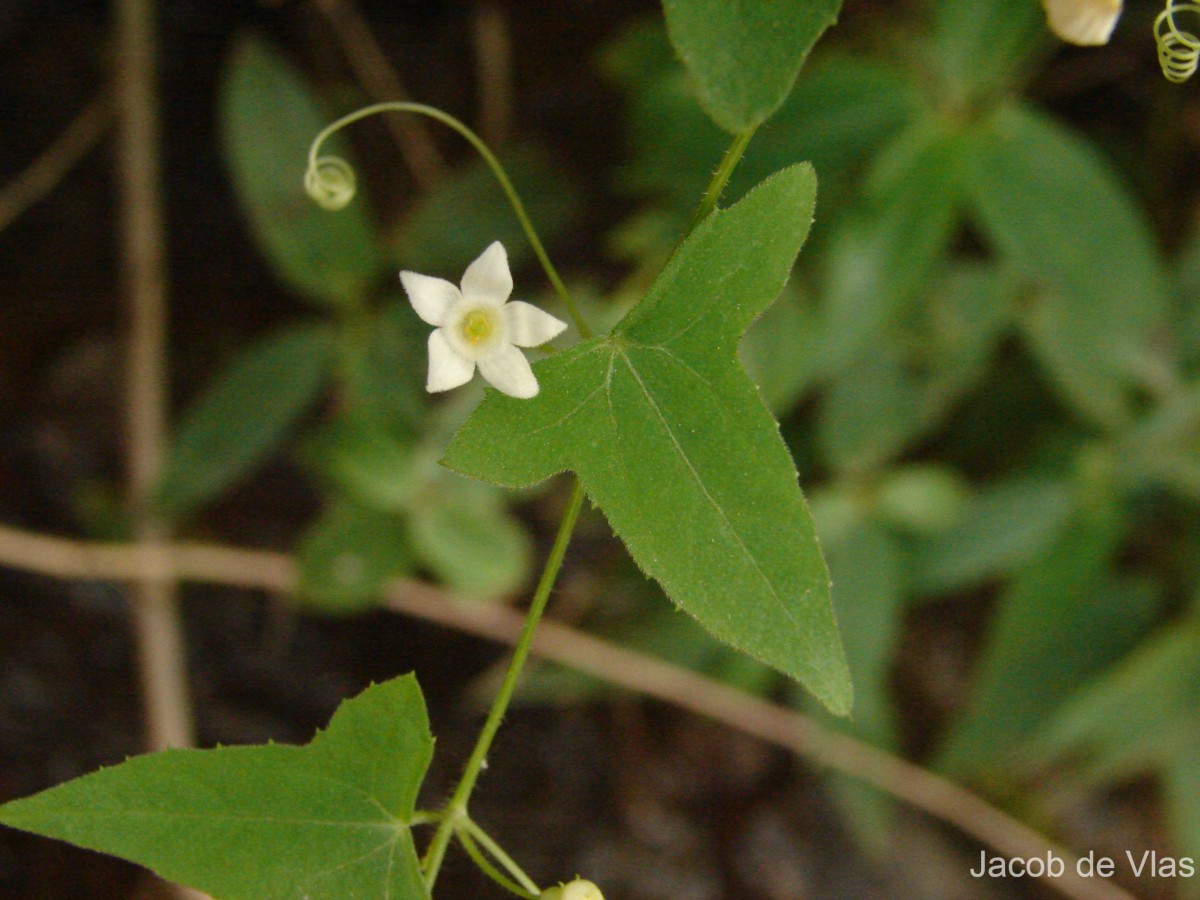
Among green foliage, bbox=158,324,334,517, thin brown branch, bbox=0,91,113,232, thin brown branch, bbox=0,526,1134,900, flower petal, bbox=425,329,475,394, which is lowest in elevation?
flower petal, bbox=425,329,475,394

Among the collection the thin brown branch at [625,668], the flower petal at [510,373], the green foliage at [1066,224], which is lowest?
the flower petal at [510,373]

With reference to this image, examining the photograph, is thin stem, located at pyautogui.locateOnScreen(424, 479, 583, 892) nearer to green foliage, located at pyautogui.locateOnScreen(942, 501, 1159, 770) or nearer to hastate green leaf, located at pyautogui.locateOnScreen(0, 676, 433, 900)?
hastate green leaf, located at pyautogui.locateOnScreen(0, 676, 433, 900)

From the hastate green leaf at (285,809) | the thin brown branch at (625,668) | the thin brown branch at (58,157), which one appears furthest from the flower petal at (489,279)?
the thin brown branch at (58,157)

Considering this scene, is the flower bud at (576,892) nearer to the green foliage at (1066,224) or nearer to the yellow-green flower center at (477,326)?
the yellow-green flower center at (477,326)

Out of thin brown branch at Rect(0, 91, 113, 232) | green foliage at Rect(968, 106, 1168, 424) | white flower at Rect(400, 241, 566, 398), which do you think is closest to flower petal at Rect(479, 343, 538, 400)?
white flower at Rect(400, 241, 566, 398)

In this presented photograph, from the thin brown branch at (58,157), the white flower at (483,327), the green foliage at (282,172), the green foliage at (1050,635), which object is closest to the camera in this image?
the white flower at (483,327)
